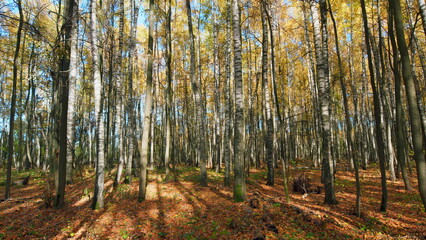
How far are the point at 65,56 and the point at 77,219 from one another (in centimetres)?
507

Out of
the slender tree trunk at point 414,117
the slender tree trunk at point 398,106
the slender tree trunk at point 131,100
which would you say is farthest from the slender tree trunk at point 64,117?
the slender tree trunk at point 398,106

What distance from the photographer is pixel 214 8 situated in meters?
14.1

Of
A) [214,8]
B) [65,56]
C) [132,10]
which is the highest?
[214,8]

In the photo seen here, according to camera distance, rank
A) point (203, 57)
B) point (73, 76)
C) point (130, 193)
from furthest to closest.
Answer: point (203, 57), point (130, 193), point (73, 76)

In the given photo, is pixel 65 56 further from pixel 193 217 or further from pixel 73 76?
pixel 193 217

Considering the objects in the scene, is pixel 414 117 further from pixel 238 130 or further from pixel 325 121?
pixel 238 130

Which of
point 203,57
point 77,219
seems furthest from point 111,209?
point 203,57

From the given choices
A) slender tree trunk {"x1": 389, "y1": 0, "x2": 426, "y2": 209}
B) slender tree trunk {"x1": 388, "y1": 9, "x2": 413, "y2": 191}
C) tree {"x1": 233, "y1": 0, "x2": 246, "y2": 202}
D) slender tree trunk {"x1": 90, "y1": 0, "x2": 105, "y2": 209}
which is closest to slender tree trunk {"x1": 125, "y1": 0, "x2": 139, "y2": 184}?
slender tree trunk {"x1": 90, "y1": 0, "x2": 105, "y2": 209}

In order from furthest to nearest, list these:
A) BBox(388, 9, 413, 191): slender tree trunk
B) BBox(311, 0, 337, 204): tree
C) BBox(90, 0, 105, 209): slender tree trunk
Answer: BBox(311, 0, 337, 204): tree < BBox(90, 0, 105, 209): slender tree trunk < BBox(388, 9, 413, 191): slender tree trunk

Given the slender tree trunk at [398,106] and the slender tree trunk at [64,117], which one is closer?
the slender tree trunk at [398,106]

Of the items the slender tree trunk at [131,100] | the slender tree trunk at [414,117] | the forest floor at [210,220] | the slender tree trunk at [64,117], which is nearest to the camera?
the slender tree trunk at [414,117]

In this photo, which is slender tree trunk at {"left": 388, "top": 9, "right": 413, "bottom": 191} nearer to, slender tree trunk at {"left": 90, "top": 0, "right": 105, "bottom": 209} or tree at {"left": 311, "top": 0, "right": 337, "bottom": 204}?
tree at {"left": 311, "top": 0, "right": 337, "bottom": 204}

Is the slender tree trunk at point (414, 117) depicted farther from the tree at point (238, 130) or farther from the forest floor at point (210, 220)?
the tree at point (238, 130)

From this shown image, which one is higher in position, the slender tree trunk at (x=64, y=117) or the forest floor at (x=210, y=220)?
the slender tree trunk at (x=64, y=117)
